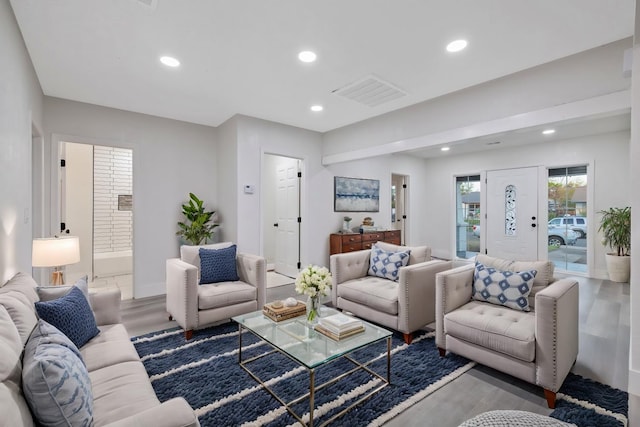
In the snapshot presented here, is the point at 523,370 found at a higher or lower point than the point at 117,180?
lower

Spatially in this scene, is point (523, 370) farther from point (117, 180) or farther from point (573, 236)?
point (117, 180)

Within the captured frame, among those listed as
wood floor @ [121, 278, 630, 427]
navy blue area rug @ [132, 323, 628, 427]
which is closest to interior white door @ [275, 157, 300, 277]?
wood floor @ [121, 278, 630, 427]

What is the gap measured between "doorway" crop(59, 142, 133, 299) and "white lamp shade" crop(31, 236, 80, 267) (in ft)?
9.35

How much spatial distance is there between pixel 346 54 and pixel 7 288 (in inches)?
109

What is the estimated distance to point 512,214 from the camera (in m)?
6.30

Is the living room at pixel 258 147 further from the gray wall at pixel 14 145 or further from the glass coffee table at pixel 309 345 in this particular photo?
the glass coffee table at pixel 309 345

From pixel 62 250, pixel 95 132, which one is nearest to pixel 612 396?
pixel 62 250

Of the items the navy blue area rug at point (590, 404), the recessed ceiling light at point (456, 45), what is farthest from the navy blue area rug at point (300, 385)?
the recessed ceiling light at point (456, 45)

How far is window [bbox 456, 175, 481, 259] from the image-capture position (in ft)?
23.0

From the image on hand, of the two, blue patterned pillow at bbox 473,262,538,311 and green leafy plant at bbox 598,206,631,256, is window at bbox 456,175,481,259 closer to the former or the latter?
green leafy plant at bbox 598,206,631,256

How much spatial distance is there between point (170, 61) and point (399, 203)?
19.5 ft

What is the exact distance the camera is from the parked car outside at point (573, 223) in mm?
5609

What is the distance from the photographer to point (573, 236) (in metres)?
5.74

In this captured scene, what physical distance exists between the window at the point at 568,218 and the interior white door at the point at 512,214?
290 millimetres
